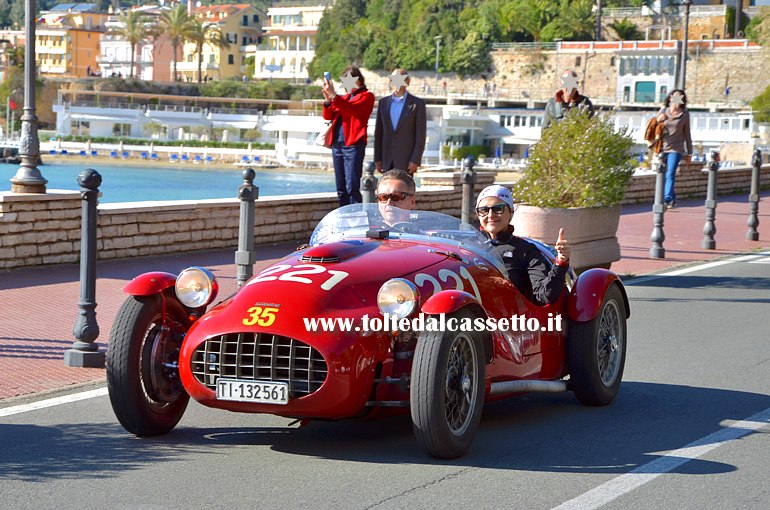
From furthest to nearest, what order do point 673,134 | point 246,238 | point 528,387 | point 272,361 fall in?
point 673,134 < point 246,238 < point 528,387 < point 272,361

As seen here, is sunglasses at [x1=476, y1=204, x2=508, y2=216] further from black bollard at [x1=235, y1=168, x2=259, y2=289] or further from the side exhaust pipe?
black bollard at [x1=235, y1=168, x2=259, y2=289]

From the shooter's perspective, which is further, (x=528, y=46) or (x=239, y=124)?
(x=528, y=46)

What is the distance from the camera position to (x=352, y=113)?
15398 millimetres

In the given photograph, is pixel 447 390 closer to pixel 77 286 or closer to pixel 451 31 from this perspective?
pixel 77 286

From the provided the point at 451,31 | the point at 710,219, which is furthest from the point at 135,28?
the point at 710,219

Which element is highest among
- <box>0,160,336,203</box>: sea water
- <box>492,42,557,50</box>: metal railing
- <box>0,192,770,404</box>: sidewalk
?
<box>492,42,557,50</box>: metal railing

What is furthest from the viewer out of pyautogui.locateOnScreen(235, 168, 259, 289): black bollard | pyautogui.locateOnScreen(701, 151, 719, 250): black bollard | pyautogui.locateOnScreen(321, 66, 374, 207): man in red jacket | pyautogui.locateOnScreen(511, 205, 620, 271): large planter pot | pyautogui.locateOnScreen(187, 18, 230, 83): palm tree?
pyautogui.locateOnScreen(187, 18, 230, 83): palm tree

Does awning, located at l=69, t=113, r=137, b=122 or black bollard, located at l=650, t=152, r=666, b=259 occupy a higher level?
awning, located at l=69, t=113, r=137, b=122

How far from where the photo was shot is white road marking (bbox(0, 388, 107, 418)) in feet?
24.3

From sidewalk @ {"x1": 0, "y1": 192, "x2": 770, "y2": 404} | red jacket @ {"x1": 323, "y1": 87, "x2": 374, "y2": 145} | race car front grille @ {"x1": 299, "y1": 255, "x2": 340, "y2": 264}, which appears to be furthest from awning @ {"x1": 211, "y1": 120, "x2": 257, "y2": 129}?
race car front grille @ {"x1": 299, "y1": 255, "x2": 340, "y2": 264}

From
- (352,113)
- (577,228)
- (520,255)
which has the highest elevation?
(352,113)

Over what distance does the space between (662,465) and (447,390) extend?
3.73ft

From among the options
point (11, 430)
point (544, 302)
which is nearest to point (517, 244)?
point (544, 302)

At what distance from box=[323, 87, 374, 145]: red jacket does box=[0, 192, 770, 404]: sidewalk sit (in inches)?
66.7
